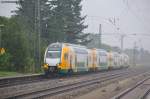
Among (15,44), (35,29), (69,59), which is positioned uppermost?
(35,29)

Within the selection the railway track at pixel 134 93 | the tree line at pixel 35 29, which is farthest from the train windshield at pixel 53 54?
the railway track at pixel 134 93

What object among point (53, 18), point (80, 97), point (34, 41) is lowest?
point (80, 97)

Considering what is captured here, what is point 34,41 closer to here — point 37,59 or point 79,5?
point 37,59

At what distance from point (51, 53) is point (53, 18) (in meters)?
28.9

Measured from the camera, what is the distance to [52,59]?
40.8 meters

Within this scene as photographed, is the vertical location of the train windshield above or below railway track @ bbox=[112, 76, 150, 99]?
above

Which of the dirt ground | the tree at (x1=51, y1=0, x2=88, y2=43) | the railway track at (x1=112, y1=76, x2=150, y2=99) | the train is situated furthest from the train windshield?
the tree at (x1=51, y1=0, x2=88, y2=43)

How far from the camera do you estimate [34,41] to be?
153 feet

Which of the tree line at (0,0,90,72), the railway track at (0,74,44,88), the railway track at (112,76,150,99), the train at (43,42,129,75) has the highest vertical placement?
the tree line at (0,0,90,72)

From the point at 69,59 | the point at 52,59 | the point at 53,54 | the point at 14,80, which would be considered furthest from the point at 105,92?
the point at 69,59

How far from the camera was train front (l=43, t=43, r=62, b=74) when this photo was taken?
40406mm

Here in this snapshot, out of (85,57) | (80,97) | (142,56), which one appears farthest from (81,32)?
(142,56)

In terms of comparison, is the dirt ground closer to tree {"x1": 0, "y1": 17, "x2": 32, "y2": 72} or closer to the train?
the train

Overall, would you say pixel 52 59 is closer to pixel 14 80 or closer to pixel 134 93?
pixel 14 80
